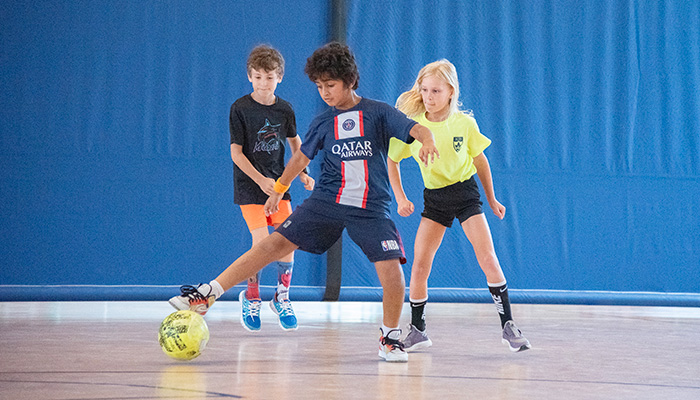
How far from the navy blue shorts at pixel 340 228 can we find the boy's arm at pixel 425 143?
1.13ft

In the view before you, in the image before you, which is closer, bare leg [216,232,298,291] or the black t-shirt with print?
bare leg [216,232,298,291]

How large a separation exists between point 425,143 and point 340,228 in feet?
1.78

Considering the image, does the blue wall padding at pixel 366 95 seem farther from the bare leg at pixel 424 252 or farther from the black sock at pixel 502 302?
the black sock at pixel 502 302

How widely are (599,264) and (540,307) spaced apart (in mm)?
567

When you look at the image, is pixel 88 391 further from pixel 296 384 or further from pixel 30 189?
pixel 30 189

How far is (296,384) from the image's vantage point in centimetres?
237

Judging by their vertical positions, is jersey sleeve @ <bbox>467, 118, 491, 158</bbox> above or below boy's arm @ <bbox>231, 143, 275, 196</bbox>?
above

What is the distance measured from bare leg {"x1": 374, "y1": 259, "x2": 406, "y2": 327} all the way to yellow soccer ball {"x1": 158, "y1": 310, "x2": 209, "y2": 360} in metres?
0.73

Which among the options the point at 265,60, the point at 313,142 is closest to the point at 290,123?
the point at 265,60

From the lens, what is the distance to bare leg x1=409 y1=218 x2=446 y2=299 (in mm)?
3453

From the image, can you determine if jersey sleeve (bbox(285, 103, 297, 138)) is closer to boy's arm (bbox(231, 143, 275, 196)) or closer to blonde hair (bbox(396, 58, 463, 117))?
boy's arm (bbox(231, 143, 275, 196))

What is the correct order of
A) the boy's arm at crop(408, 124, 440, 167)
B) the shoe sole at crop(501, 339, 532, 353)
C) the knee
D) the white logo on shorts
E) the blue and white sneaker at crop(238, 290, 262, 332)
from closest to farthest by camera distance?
the boy's arm at crop(408, 124, 440, 167)
the white logo on shorts
the shoe sole at crop(501, 339, 532, 353)
the knee
the blue and white sneaker at crop(238, 290, 262, 332)

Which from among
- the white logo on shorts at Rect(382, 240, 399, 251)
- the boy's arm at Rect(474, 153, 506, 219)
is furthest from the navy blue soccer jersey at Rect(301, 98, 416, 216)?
the boy's arm at Rect(474, 153, 506, 219)

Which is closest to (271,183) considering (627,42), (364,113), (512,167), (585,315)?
(364,113)
